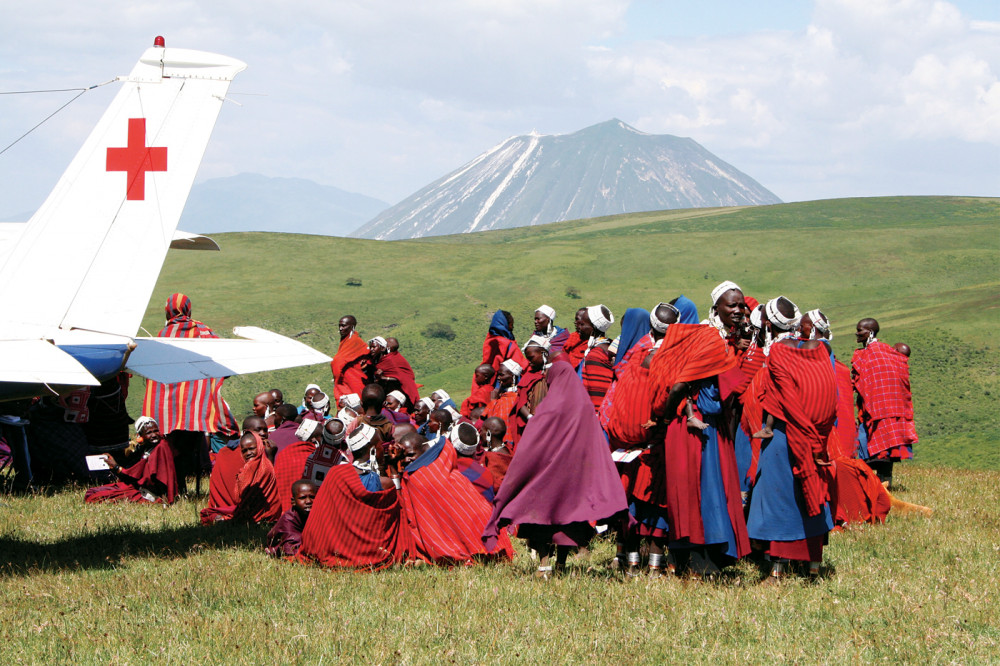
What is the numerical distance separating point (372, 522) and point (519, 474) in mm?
1495

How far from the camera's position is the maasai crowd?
715 centimetres

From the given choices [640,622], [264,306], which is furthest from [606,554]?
[264,306]

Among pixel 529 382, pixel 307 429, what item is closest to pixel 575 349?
pixel 529 382

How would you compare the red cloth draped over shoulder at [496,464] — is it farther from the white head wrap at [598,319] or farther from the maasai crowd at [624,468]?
the white head wrap at [598,319]

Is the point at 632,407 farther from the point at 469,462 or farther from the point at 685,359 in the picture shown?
the point at 469,462

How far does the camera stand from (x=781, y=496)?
729 cm

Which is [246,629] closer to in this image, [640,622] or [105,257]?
[640,622]

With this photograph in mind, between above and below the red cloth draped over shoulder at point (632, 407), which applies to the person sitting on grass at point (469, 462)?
below

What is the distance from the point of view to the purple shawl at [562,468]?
723cm

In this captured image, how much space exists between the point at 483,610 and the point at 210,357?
4.20 m

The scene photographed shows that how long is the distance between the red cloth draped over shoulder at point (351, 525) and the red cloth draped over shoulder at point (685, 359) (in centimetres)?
250

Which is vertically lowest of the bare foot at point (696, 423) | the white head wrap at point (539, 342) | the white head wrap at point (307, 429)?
the white head wrap at point (307, 429)

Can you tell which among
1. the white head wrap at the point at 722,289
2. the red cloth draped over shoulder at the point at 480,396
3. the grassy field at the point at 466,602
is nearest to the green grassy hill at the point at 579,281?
the red cloth draped over shoulder at the point at 480,396

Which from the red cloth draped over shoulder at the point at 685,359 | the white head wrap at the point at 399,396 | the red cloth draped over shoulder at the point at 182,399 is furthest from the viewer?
the white head wrap at the point at 399,396
